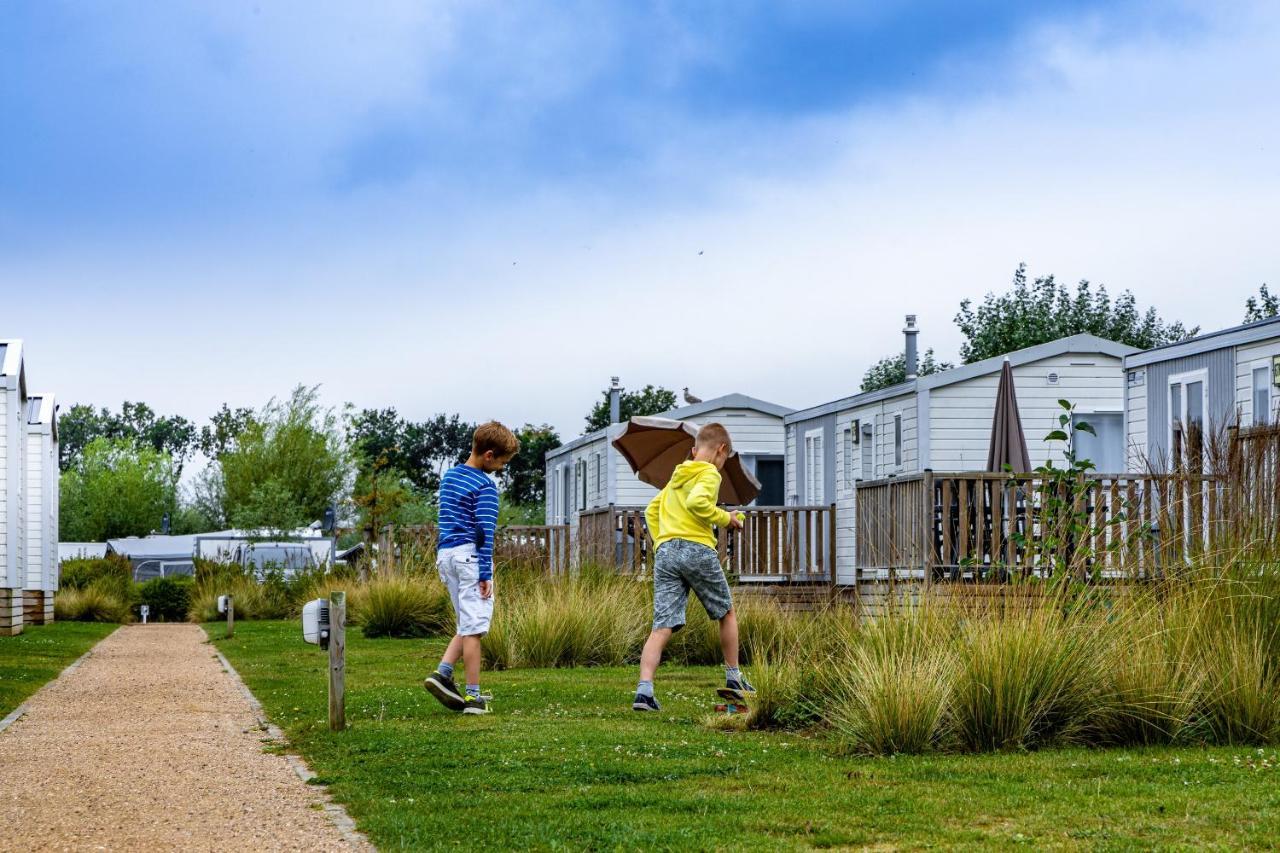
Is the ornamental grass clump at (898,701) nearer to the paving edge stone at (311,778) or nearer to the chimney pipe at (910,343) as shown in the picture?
the paving edge stone at (311,778)

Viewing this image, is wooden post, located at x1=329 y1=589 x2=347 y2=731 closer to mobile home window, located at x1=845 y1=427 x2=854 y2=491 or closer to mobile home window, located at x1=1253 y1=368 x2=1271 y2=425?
mobile home window, located at x1=1253 y1=368 x2=1271 y2=425

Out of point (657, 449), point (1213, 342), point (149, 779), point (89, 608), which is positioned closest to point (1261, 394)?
point (1213, 342)

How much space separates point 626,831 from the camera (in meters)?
5.28

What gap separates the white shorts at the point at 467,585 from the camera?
898 centimetres

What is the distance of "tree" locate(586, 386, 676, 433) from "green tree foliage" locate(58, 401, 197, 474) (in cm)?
4880

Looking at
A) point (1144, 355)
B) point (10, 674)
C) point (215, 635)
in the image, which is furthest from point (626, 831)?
point (215, 635)

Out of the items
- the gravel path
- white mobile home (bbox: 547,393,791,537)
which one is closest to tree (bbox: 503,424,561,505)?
white mobile home (bbox: 547,393,791,537)

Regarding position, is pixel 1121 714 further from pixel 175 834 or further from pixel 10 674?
pixel 10 674

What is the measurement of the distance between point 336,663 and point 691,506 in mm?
2133

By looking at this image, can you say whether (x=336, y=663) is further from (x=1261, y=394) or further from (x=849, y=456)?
(x=849, y=456)

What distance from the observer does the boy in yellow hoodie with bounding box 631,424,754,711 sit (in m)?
8.98

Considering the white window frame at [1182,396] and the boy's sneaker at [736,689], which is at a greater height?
the white window frame at [1182,396]

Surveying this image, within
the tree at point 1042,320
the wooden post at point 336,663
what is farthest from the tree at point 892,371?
the wooden post at point 336,663

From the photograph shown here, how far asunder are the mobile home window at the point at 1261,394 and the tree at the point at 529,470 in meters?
54.4
